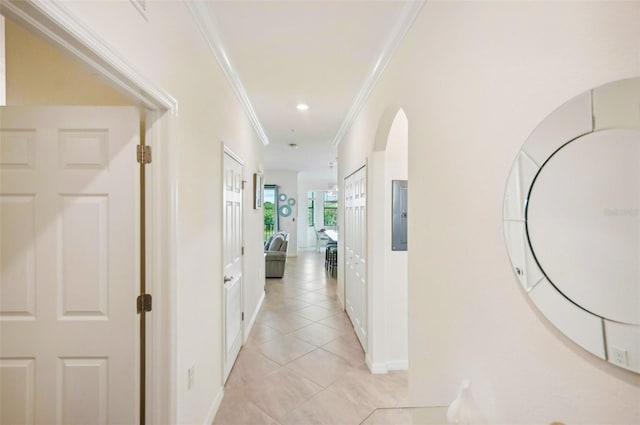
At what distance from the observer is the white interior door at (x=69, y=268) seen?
1269mm

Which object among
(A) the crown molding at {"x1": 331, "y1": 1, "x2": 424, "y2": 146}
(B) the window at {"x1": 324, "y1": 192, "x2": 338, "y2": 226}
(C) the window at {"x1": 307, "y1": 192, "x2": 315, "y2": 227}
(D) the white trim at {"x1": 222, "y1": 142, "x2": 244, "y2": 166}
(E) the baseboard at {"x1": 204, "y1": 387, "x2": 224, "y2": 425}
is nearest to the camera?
(A) the crown molding at {"x1": 331, "y1": 1, "x2": 424, "y2": 146}

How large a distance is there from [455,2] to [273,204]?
27.9ft

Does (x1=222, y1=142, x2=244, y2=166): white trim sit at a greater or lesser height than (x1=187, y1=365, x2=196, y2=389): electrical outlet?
greater

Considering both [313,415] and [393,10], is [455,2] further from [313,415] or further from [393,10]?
[313,415]

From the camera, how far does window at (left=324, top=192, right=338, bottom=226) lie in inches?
481

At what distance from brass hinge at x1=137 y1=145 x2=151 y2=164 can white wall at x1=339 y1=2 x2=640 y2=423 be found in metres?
1.40

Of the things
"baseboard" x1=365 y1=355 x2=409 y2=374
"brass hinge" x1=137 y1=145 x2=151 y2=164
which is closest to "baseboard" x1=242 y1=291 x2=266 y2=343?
"baseboard" x1=365 y1=355 x2=409 y2=374

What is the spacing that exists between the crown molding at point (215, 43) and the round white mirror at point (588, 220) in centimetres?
182

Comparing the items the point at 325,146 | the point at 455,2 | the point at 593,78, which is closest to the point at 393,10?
the point at 455,2

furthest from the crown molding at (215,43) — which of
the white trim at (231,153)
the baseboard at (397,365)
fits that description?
the baseboard at (397,365)

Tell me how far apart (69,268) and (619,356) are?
1.92 metres

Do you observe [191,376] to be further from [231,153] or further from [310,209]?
[310,209]

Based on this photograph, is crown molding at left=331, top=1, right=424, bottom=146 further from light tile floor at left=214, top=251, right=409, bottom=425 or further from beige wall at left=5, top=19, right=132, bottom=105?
light tile floor at left=214, top=251, right=409, bottom=425

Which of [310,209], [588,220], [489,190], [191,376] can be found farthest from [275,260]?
[588,220]
